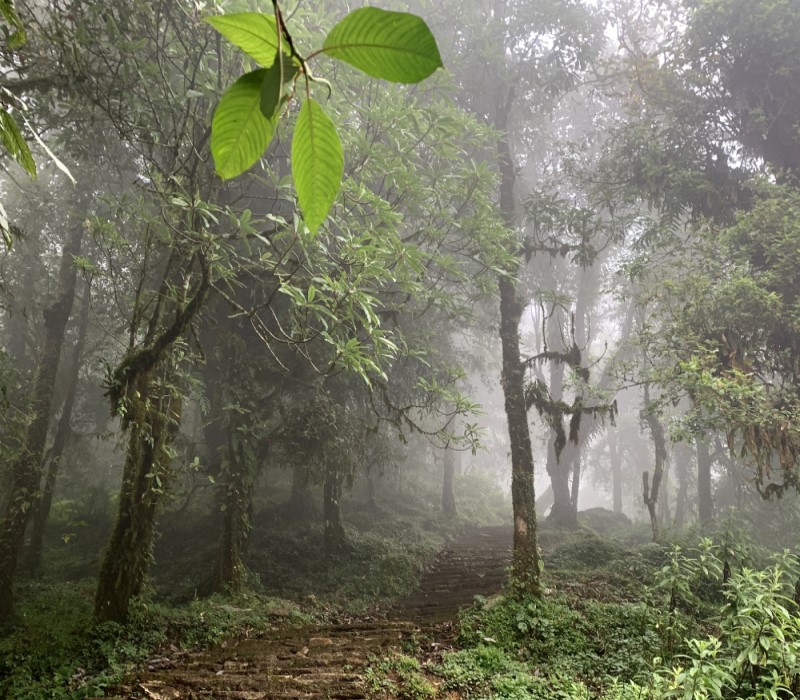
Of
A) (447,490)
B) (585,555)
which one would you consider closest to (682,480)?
(447,490)

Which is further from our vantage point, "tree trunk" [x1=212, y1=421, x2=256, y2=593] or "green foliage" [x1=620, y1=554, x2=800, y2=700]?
"tree trunk" [x1=212, y1=421, x2=256, y2=593]

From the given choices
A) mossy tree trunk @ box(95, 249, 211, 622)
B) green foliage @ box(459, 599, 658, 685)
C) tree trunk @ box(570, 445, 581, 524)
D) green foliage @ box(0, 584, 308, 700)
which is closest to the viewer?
green foliage @ box(0, 584, 308, 700)

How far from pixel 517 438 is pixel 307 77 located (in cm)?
843

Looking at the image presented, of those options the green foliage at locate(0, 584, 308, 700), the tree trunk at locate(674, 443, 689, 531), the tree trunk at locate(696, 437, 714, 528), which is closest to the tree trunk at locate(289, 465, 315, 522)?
the green foliage at locate(0, 584, 308, 700)

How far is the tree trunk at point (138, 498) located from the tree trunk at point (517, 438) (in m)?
4.90

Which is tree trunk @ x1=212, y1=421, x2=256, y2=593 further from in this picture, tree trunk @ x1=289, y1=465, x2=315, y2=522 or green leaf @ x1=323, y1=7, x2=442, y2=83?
green leaf @ x1=323, y1=7, x2=442, y2=83

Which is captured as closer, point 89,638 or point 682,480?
point 89,638

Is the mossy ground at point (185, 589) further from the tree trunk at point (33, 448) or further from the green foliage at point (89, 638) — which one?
the tree trunk at point (33, 448)

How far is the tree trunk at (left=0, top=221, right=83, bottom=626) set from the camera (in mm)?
6496

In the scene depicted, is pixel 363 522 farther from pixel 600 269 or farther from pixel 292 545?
pixel 600 269

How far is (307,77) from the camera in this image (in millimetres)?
566

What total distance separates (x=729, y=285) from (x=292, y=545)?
9.50 meters

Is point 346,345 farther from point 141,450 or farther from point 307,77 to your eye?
point 307,77

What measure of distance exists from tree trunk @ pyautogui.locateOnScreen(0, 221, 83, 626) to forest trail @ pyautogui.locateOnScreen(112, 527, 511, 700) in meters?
3.36
